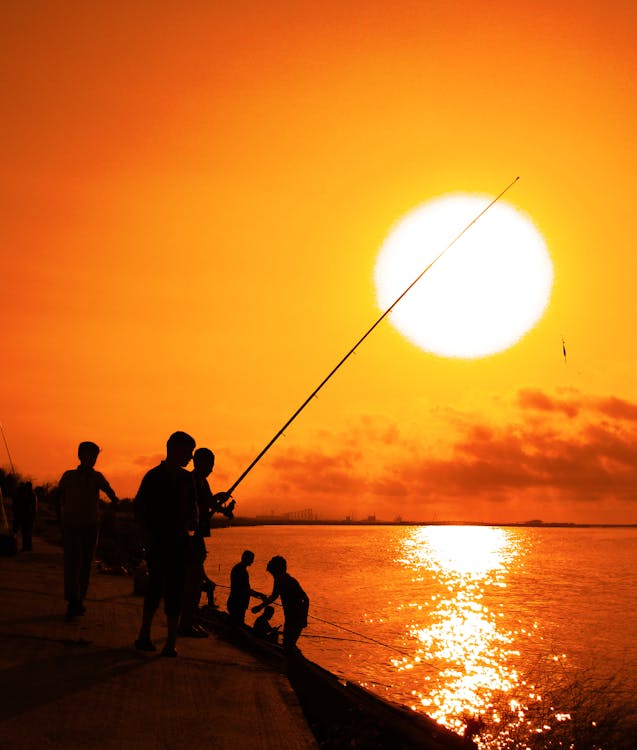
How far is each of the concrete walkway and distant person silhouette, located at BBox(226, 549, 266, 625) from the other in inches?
93.8

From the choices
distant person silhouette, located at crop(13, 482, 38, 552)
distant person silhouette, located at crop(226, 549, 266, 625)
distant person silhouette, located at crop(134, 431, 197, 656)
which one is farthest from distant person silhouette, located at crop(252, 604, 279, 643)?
distant person silhouette, located at crop(13, 482, 38, 552)

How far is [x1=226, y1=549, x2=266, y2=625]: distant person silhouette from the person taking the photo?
35.8 feet

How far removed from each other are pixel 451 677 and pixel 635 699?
4.08 metres

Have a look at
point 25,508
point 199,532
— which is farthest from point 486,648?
point 199,532

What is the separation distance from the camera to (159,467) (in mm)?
6602

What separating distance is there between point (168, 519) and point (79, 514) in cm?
212

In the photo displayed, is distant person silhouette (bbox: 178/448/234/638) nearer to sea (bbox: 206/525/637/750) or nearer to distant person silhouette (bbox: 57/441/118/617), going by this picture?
distant person silhouette (bbox: 57/441/118/617)

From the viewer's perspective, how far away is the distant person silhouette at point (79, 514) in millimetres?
8180

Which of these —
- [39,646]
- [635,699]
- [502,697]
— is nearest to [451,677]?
[502,697]

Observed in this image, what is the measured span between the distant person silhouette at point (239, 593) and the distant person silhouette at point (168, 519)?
14.1 feet

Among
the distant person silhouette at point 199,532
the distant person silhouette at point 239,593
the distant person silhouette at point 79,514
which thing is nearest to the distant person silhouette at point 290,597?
the distant person silhouette at point 239,593

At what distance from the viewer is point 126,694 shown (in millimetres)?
5199

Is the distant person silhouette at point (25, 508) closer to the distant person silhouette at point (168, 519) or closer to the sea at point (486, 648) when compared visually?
the sea at point (486, 648)

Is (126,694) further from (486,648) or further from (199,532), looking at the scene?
(486,648)
